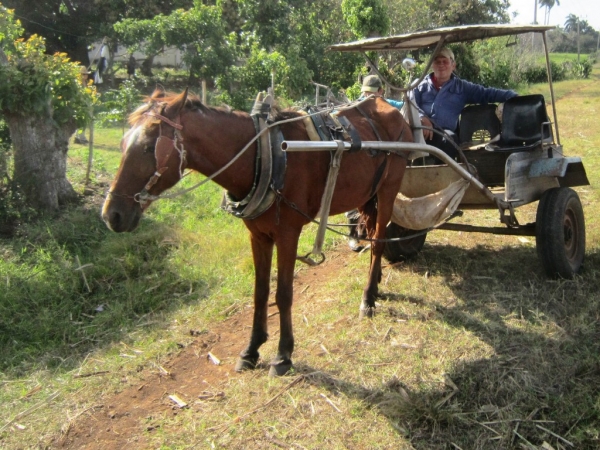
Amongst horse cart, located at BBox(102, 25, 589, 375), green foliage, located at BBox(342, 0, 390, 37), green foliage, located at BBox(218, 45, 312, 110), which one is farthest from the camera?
green foliage, located at BBox(218, 45, 312, 110)

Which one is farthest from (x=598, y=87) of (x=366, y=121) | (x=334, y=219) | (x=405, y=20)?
(x=366, y=121)

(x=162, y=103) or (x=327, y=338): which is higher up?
(x=162, y=103)

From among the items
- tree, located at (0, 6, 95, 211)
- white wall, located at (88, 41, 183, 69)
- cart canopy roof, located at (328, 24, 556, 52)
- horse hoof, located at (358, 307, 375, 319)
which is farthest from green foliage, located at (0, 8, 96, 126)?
white wall, located at (88, 41, 183, 69)

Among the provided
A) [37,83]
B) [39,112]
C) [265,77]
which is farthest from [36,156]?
[265,77]

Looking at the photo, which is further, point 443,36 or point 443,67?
point 443,67

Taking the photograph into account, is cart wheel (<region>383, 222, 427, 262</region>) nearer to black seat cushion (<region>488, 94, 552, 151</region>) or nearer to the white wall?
black seat cushion (<region>488, 94, 552, 151</region>)

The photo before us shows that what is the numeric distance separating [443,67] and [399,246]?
1.86 meters

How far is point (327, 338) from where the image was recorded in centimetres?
428

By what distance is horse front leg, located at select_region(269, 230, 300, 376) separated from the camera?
3580mm

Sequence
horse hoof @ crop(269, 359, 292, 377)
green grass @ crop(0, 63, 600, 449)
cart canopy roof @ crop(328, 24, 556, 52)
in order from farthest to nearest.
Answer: cart canopy roof @ crop(328, 24, 556, 52) → horse hoof @ crop(269, 359, 292, 377) → green grass @ crop(0, 63, 600, 449)

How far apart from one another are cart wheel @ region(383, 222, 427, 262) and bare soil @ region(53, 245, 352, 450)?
1241 millimetres

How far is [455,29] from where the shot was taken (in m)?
3.88

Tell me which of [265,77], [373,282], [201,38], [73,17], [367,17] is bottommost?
[373,282]

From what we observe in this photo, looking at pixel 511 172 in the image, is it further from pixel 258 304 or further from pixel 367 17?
pixel 367 17
